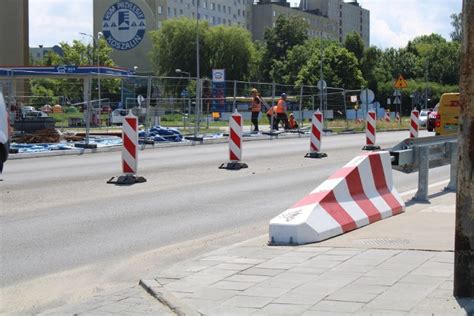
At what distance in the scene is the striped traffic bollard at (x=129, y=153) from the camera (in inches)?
565

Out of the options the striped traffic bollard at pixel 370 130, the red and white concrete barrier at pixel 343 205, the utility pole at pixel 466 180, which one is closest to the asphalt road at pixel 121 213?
the red and white concrete barrier at pixel 343 205

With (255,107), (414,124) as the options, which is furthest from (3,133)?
(255,107)

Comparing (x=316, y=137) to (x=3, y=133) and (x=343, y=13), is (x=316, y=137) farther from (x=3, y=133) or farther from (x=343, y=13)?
(x=343, y=13)

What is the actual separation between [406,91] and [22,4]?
4684 cm

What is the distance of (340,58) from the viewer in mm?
81312

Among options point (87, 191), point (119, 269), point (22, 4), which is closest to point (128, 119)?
point (87, 191)

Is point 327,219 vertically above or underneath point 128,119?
underneath

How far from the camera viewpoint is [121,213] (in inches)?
428

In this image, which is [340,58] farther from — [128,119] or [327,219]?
[327,219]

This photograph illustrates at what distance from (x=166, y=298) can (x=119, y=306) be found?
0.37 m

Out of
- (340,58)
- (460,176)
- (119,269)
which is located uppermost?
(340,58)

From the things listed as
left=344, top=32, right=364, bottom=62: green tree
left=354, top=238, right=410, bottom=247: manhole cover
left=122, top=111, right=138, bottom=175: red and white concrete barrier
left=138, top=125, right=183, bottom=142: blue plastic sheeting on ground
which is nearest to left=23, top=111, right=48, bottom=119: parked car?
left=138, top=125, right=183, bottom=142: blue plastic sheeting on ground

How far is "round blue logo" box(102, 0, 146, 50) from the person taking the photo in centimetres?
4725

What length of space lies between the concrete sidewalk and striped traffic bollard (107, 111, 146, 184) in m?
6.17
